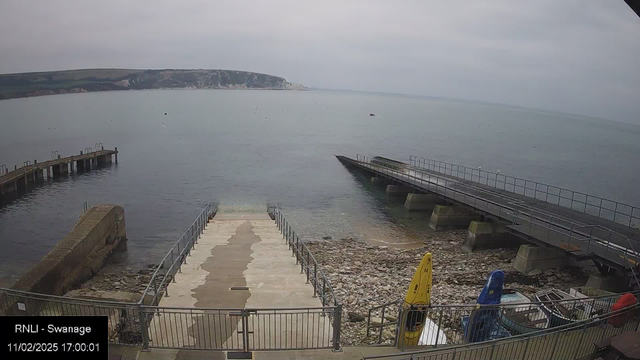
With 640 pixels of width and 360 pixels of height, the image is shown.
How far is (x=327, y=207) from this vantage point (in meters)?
38.2

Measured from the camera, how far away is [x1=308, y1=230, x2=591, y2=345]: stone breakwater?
16.3m

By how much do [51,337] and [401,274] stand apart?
17010 millimetres

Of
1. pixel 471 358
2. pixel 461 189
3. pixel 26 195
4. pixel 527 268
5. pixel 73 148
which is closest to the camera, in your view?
pixel 471 358

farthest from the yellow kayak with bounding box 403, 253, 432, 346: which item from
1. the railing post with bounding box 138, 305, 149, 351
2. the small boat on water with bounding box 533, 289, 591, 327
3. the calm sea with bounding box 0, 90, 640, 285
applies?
the calm sea with bounding box 0, 90, 640, 285

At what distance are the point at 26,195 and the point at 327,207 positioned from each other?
29.1 m

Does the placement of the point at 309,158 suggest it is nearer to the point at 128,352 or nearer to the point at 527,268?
the point at 527,268

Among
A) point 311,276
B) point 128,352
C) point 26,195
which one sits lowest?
point 26,195

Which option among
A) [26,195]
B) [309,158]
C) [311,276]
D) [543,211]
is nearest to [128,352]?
[311,276]

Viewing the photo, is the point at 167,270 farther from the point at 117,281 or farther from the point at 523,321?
the point at 523,321

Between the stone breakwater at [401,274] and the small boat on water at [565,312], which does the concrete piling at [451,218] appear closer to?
the stone breakwater at [401,274]

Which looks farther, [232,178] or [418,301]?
[232,178]

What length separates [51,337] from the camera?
20.0ft

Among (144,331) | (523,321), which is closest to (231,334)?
(144,331)

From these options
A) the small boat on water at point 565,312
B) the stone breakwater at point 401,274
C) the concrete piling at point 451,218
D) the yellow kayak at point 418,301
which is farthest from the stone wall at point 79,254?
the concrete piling at point 451,218
